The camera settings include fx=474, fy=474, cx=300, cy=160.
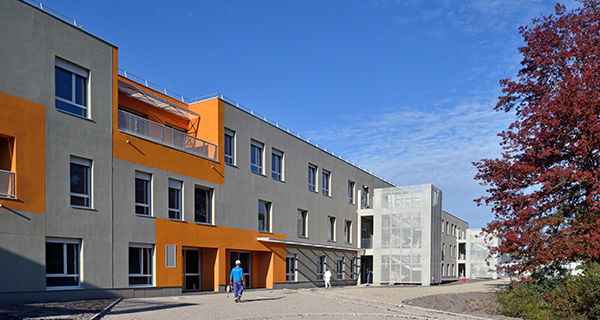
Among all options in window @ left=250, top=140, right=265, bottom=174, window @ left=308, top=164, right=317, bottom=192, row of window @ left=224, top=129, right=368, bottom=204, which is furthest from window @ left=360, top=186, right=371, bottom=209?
window @ left=250, top=140, right=265, bottom=174

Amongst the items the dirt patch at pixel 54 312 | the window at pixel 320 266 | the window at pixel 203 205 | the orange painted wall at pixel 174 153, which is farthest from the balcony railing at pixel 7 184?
the window at pixel 320 266

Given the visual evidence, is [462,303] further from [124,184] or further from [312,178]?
[312,178]

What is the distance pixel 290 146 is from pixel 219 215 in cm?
851

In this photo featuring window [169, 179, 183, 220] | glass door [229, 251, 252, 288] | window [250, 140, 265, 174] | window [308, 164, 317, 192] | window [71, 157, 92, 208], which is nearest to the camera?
window [71, 157, 92, 208]

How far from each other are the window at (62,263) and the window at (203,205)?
21.3ft

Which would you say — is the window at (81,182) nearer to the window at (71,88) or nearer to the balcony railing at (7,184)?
the window at (71,88)

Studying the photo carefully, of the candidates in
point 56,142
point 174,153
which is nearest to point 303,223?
point 174,153

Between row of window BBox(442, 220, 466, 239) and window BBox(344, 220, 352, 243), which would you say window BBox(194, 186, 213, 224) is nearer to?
window BBox(344, 220, 352, 243)

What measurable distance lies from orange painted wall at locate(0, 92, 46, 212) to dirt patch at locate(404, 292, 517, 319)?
43.5ft

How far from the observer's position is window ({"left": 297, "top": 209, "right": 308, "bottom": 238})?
1206 inches

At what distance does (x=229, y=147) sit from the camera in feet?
80.7

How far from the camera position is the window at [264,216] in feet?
87.0

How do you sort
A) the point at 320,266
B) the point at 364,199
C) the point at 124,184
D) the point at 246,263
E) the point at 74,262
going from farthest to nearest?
the point at 364,199
the point at 320,266
the point at 246,263
the point at 124,184
the point at 74,262

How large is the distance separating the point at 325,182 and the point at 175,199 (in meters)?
15.8
